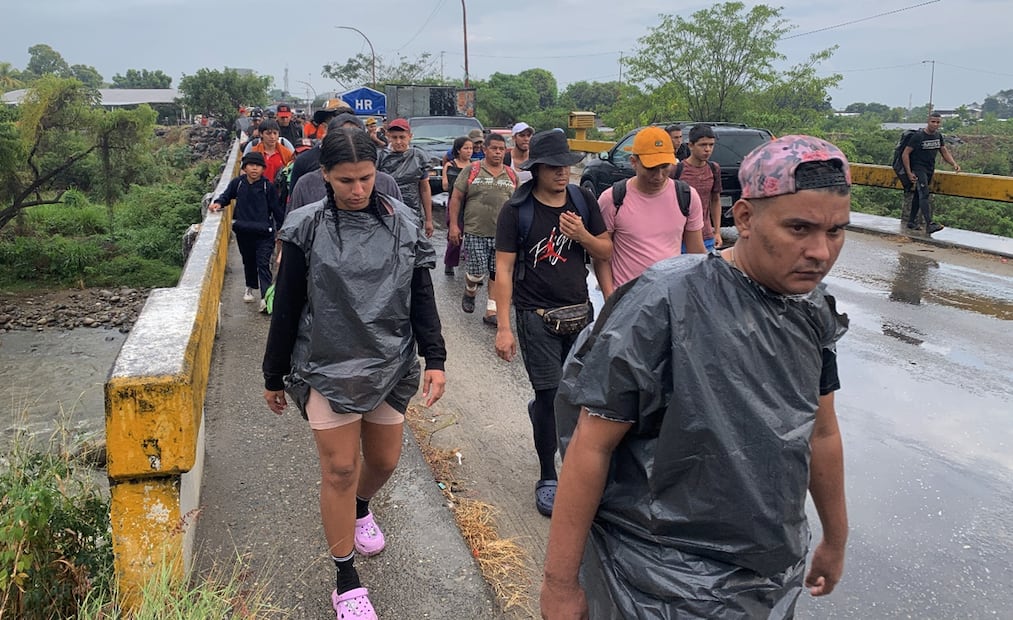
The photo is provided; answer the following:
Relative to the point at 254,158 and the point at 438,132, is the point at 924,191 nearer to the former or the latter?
the point at 438,132

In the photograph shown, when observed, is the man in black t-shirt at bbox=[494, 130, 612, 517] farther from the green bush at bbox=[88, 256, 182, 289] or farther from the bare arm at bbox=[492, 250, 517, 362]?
the green bush at bbox=[88, 256, 182, 289]

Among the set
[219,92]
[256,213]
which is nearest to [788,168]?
[256,213]

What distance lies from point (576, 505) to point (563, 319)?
228 centimetres

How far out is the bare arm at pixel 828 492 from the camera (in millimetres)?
2068

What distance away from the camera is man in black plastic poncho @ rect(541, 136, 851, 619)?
167 cm

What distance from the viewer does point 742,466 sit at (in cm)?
168

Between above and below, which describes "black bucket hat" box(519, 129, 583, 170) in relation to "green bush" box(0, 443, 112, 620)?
above

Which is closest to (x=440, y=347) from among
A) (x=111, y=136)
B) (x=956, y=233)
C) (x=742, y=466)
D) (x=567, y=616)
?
(x=567, y=616)

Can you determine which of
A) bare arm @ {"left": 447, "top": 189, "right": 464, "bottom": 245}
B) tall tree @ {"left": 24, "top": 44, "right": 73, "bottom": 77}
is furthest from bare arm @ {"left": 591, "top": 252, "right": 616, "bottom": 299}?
tall tree @ {"left": 24, "top": 44, "right": 73, "bottom": 77}

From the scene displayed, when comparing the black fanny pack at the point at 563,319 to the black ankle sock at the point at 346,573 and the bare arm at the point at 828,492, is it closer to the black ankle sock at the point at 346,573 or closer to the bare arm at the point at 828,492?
the black ankle sock at the point at 346,573

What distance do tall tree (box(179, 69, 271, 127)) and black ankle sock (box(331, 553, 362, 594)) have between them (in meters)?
70.6

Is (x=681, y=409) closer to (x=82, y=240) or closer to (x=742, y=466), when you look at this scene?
(x=742, y=466)

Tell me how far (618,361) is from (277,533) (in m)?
2.40

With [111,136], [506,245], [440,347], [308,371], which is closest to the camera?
[308,371]
